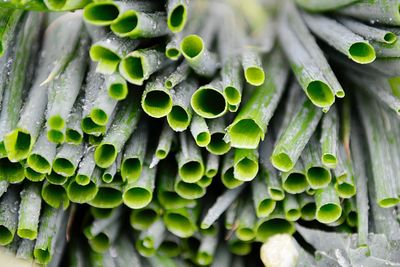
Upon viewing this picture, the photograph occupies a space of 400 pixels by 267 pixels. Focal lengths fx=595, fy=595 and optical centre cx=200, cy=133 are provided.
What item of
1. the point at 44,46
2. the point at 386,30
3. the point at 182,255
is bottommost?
the point at 182,255

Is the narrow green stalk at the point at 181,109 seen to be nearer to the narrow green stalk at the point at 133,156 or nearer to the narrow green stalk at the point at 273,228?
the narrow green stalk at the point at 133,156

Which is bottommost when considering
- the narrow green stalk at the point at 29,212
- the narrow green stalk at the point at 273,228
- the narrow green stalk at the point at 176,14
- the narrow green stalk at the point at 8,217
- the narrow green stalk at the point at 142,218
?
the narrow green stalk at the point at 142,218

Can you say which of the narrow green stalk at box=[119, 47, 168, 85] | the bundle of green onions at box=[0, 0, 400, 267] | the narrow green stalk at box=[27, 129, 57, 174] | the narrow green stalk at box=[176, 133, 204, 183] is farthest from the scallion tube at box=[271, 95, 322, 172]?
the narrow green stalk at box=[27, 129, 57, 174]

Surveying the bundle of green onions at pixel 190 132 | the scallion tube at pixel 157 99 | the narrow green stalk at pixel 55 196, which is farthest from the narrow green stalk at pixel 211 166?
the narrow green stalk at pixel 55 196

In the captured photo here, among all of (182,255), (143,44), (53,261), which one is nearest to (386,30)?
(143,44)

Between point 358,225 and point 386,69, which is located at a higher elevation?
point 386,69

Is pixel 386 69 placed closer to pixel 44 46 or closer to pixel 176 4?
pixel 176 4
